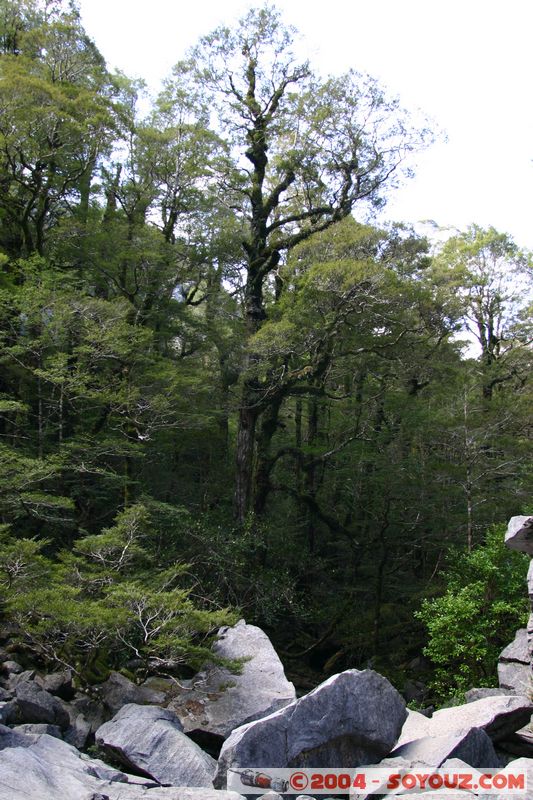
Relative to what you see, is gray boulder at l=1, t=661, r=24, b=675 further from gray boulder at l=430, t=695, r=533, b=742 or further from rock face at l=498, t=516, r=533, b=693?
rock face at l=498, t=516, r=533, b=693

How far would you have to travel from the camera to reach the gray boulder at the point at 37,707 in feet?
22.1

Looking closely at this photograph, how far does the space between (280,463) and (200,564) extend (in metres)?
6.56

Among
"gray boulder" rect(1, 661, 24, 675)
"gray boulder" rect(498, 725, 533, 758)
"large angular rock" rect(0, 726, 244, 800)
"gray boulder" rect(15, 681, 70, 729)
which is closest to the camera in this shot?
"large angular rock" rect(0, 726, 244, 800)

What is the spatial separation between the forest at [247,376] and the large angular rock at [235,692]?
1535mm

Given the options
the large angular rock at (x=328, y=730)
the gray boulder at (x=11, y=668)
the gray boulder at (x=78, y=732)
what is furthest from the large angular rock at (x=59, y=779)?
the gray boulder at (x=11, y=668)

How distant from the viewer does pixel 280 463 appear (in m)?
18.4

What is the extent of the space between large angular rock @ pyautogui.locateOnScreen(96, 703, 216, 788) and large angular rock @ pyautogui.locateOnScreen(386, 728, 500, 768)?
1823 mm

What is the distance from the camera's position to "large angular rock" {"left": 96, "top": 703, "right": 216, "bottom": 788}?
6.05m

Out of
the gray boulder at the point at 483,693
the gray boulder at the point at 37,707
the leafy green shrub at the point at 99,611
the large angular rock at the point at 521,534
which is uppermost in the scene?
the large angular rock at the point at 521,534

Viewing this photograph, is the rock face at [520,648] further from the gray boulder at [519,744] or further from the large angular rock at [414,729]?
the large angular rock at [414,729]

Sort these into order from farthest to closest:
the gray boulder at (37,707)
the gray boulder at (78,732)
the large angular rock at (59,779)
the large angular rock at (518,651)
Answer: the large angular rock at (518,651), the gray boulder at (78,732), the gray boulder at (37,707), the large angular rock at (59,779)

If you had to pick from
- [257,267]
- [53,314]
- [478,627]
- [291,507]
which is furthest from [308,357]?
[478,627]

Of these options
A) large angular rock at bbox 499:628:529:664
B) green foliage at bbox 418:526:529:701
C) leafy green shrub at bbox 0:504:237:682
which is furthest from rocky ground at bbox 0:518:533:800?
green foliage at bbox 418:526:529:701

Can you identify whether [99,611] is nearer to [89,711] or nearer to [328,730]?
[89,711]
